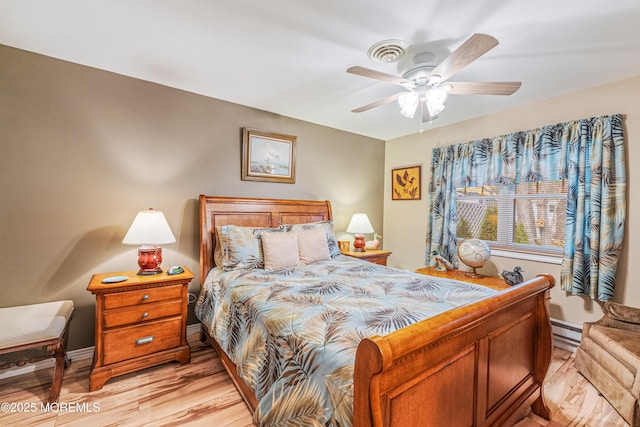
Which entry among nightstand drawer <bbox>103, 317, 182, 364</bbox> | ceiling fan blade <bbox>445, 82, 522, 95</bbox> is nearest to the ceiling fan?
ceiling fan blade <bbox>445, 82, 522, 95</bbox>

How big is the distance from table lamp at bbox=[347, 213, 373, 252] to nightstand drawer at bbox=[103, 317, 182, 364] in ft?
7.57

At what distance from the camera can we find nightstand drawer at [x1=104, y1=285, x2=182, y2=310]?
2.03 m

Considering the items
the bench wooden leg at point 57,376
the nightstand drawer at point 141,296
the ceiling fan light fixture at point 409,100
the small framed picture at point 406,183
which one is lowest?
the bench wooden leg at point 57,376

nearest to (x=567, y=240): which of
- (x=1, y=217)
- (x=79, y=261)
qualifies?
(x=79, y=261)

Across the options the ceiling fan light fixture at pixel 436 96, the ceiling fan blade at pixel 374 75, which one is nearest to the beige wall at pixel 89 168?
the ceiling fan blade at pixel 374 75

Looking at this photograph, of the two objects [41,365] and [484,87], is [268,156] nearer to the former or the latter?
[484,87]

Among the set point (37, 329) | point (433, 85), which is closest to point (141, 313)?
point (37, 329)

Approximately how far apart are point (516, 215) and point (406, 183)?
1.47m

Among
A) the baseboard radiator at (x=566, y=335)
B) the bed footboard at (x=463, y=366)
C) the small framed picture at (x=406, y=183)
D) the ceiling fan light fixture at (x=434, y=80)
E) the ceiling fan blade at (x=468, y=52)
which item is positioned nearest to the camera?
the bed footboard at (x=463, y=366)

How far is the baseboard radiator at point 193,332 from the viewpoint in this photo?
6.93ft

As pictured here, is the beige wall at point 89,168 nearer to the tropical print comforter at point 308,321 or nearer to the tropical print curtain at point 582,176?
the tropical print comforter at point 308,321

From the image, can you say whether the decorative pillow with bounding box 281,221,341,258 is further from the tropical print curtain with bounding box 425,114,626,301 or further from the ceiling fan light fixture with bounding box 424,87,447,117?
the tropical print curtain with bounding box 425,114,626,301

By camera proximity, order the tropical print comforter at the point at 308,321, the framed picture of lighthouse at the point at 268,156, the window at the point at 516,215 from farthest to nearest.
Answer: the framed picture of lighthouse at the point at 268,156 < the window at the point at 516,215 < the tropical print comforter at the point at 308,321

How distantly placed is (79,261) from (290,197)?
6.99 ft
